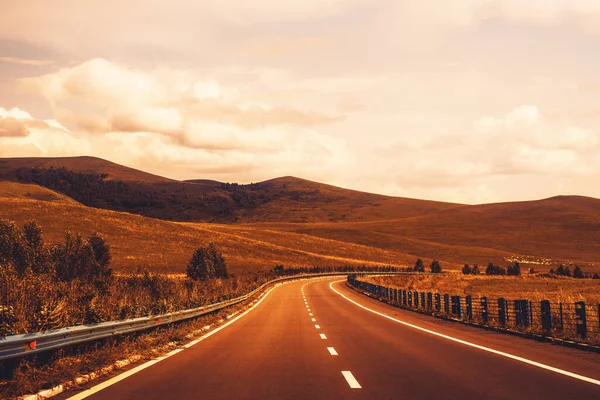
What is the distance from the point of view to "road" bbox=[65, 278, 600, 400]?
8.95 m

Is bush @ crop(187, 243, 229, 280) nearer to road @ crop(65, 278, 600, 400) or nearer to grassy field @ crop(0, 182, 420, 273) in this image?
grassy field @ crop(0, 182, 420, 273)

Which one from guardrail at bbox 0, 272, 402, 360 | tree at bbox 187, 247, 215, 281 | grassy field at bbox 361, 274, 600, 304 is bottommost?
grassy field at bbox 361, 274, 600, 304

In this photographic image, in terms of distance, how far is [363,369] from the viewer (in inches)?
444

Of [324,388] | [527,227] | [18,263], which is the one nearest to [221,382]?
[324,388]

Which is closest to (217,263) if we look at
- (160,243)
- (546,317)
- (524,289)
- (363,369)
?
(160,243)

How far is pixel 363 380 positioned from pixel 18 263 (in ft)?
218

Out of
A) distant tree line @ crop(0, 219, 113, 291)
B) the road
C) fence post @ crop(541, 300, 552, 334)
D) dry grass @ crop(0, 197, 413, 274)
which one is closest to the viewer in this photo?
the road

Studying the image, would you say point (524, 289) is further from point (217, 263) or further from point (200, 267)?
point (217, 263)

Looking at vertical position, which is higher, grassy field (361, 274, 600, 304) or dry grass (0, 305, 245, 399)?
dry grass (0, 305, 245, 399)

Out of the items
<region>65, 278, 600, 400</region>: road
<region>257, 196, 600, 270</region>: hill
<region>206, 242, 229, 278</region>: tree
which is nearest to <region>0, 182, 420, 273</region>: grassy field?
<region>206, 242, 229, 278</region>: tree

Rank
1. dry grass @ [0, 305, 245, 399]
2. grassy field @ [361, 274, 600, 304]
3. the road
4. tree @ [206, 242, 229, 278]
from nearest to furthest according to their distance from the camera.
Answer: dry grass @ [0, 305, 245, 399], the road, grassy field @ [361, 274, 600, 304], tree @ [206, 242, 229, 278]

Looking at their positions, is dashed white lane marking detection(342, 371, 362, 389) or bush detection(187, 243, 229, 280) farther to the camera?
bush detection(187, 243, 229, 280)

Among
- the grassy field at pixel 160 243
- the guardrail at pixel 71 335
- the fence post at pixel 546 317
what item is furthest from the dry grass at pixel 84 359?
the grassy field at pixel 160 243

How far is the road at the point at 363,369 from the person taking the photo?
8945 millimetres
